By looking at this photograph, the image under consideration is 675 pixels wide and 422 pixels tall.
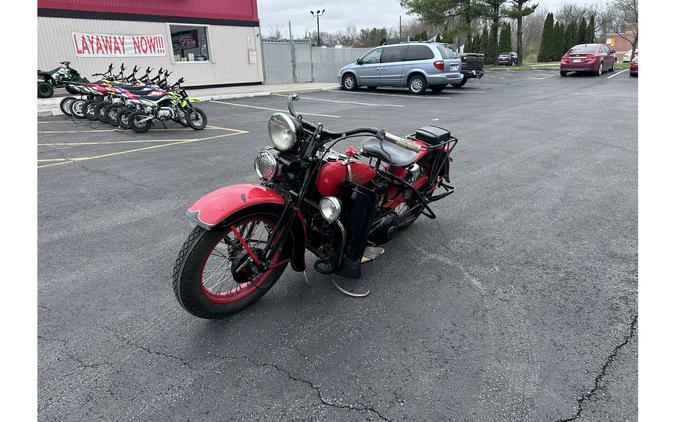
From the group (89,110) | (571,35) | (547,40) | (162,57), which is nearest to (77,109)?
(89,110)

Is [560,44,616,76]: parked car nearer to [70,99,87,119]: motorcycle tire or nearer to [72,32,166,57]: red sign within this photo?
[72,32,166,57]: red sign

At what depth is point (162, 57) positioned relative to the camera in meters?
17.2

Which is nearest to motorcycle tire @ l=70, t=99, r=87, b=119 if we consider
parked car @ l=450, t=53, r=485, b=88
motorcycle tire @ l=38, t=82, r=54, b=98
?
motorcycle tire @ l=38, t=82, r=54, b=98

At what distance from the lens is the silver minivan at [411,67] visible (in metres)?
16.0

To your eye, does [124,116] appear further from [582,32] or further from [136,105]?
[582,32]

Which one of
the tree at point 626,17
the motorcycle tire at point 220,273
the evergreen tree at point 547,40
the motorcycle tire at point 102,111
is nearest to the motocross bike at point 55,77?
the motorcycle tire at point 102,111

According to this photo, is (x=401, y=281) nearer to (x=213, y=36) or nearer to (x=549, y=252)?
(x=549, y=252)

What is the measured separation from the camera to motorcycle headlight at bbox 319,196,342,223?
9.40 ft

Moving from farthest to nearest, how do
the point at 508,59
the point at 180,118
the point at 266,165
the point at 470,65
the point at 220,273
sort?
the point at 508,59 < the point at 470,65 < the point at 180,118 < the point at 220,273 < the point at 266,165

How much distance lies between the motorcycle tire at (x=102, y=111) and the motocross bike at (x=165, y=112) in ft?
3.89

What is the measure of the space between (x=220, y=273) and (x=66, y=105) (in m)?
11.2

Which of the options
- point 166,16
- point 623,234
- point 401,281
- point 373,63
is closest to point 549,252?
point 623,234

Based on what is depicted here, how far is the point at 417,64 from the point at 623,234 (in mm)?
13651
